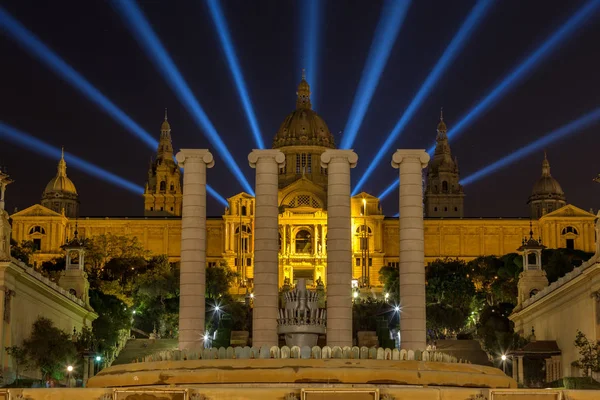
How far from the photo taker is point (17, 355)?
239ft

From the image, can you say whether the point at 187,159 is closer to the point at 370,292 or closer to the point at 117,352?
the point at 117,352

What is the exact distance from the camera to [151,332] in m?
120

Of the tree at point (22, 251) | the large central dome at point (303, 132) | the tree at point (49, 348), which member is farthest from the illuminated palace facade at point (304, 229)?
the tree at point (49, 348)

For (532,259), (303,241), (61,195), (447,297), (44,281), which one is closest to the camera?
(44,281)

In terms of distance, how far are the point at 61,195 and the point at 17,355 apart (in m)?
114

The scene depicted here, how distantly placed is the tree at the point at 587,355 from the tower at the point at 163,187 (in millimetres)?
121097

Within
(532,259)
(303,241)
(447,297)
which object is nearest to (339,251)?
(532,259)

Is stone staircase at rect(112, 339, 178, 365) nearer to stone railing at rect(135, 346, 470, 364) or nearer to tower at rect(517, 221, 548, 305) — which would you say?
tower at rect(517, 221, 548, 305)

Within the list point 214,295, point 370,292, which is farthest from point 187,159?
point 370,292

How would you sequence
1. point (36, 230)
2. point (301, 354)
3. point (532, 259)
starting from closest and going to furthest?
1. point (301, 354)
2. point (532, 259)
3. point (36, 230)

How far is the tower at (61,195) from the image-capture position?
7254 inches

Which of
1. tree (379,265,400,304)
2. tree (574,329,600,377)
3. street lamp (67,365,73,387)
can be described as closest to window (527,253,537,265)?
tree (379,265,400,304)

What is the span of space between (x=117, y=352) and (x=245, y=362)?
190 ft

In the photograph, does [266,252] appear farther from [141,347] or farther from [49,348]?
[141,347]
